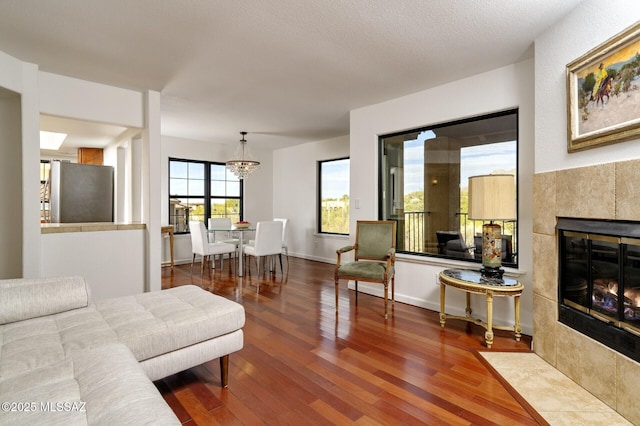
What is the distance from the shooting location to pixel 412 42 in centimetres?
255

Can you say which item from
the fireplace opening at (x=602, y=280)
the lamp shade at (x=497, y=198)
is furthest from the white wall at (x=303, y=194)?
the fireplace opening at (x=602, y=280)

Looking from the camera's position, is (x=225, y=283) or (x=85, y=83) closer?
(x=85, y=83)

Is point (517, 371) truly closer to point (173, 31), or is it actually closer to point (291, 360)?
point (291, 360)

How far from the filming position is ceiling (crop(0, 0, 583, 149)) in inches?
82.9

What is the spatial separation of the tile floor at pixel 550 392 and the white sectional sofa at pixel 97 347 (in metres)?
1.80

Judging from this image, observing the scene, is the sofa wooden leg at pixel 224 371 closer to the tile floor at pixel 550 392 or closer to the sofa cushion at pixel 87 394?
the sofa cushion at pixel 87 394

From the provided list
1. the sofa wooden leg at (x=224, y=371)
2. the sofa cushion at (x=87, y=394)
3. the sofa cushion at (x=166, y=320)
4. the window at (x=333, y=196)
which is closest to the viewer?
the sofa cushion at (x=87, y=394)

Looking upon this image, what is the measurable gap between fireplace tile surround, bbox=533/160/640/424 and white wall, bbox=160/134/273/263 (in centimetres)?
504

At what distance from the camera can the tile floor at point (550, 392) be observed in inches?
65.6

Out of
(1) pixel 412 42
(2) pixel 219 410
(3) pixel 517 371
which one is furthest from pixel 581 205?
(2) pixel 219 410

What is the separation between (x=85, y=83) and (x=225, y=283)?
2.92 m

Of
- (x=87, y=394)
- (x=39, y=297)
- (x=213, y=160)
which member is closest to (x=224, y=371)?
(x=87, y=394)

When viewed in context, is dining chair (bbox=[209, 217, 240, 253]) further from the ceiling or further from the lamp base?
the lamp base

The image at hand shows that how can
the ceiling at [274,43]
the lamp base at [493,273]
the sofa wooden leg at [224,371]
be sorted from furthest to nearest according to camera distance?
the lamp base at [493,273] < the ceiling at [274,43] < the sofa wooden leg at [224,371]
